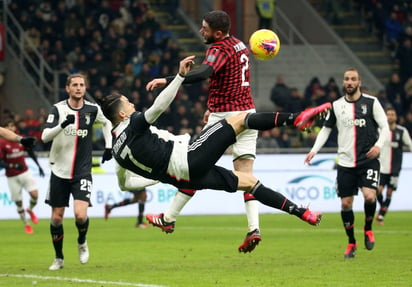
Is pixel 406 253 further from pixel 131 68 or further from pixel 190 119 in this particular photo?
pixel 131 68

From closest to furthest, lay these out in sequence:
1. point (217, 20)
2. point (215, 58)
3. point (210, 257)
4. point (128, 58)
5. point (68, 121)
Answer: point (215, 58), point (217, 20), point (68, 121), point (210, 257), point (128, 58)

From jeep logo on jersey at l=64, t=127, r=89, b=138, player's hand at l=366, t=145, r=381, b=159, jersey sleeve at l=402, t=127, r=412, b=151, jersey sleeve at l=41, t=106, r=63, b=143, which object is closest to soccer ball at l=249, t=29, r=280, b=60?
jersey sleeve at l=41, t=106, r=63, b=143

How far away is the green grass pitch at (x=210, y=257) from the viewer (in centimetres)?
1230

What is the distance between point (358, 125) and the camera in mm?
15367

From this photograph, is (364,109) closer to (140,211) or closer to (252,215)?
(252,215)

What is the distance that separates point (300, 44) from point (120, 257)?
845 inches

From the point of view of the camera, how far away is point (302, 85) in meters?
34.4

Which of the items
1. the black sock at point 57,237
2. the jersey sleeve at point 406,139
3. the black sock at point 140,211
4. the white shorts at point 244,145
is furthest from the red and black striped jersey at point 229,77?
the jersey sleeve at point 406,139

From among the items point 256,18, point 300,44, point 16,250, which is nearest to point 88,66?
point 256,18

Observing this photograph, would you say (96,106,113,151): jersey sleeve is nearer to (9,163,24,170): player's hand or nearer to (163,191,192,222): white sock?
(163,191,192,222): white sock

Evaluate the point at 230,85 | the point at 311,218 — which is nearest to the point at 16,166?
the point at 230,85

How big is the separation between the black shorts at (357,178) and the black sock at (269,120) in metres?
4.45

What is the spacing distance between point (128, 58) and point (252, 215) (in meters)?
19.3

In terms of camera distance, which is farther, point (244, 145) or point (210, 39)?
point (244, 145)
